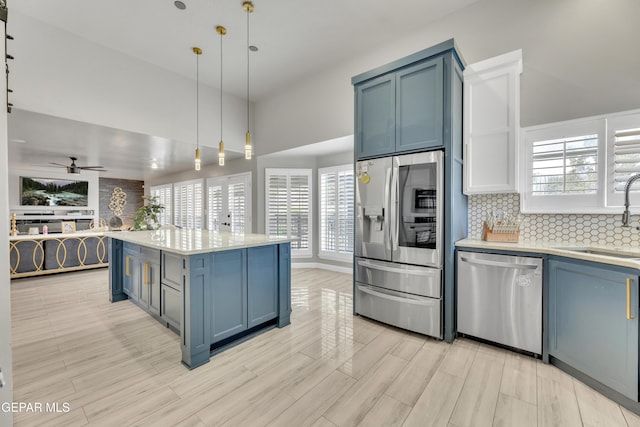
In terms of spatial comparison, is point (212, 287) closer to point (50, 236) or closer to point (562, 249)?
point (562, 249)

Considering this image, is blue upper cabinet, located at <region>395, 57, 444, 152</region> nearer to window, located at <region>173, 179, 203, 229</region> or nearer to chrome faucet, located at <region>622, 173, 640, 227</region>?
chrome faucet, located at <region>622, 173, 640, 227</region>

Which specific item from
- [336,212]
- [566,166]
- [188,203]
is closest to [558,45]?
[566,166]

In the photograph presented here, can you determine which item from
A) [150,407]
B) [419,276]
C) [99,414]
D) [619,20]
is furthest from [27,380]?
[619,20]

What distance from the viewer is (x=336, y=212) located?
5.23 metres

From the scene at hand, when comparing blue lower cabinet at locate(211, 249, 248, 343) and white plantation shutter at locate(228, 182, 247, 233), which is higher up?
white plantation shutter at locate(228, 182, 247, 233)

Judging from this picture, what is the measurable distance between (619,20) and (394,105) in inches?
73.7

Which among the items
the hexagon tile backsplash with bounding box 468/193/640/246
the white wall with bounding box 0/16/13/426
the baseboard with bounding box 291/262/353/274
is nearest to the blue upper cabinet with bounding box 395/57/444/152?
the hexagon tile backsplash with bounding box 468/193/640/246

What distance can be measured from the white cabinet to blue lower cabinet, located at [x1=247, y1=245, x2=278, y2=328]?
6.92 ft

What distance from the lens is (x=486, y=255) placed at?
2.37m

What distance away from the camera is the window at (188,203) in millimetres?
6953

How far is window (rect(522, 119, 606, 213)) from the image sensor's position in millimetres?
2297

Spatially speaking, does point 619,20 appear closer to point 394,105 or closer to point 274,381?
point 394,105

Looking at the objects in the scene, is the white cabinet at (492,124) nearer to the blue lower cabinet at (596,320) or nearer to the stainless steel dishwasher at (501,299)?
the stainless steel dishwasher at (501,299)

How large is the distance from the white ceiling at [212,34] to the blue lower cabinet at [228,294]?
8.96 ft
